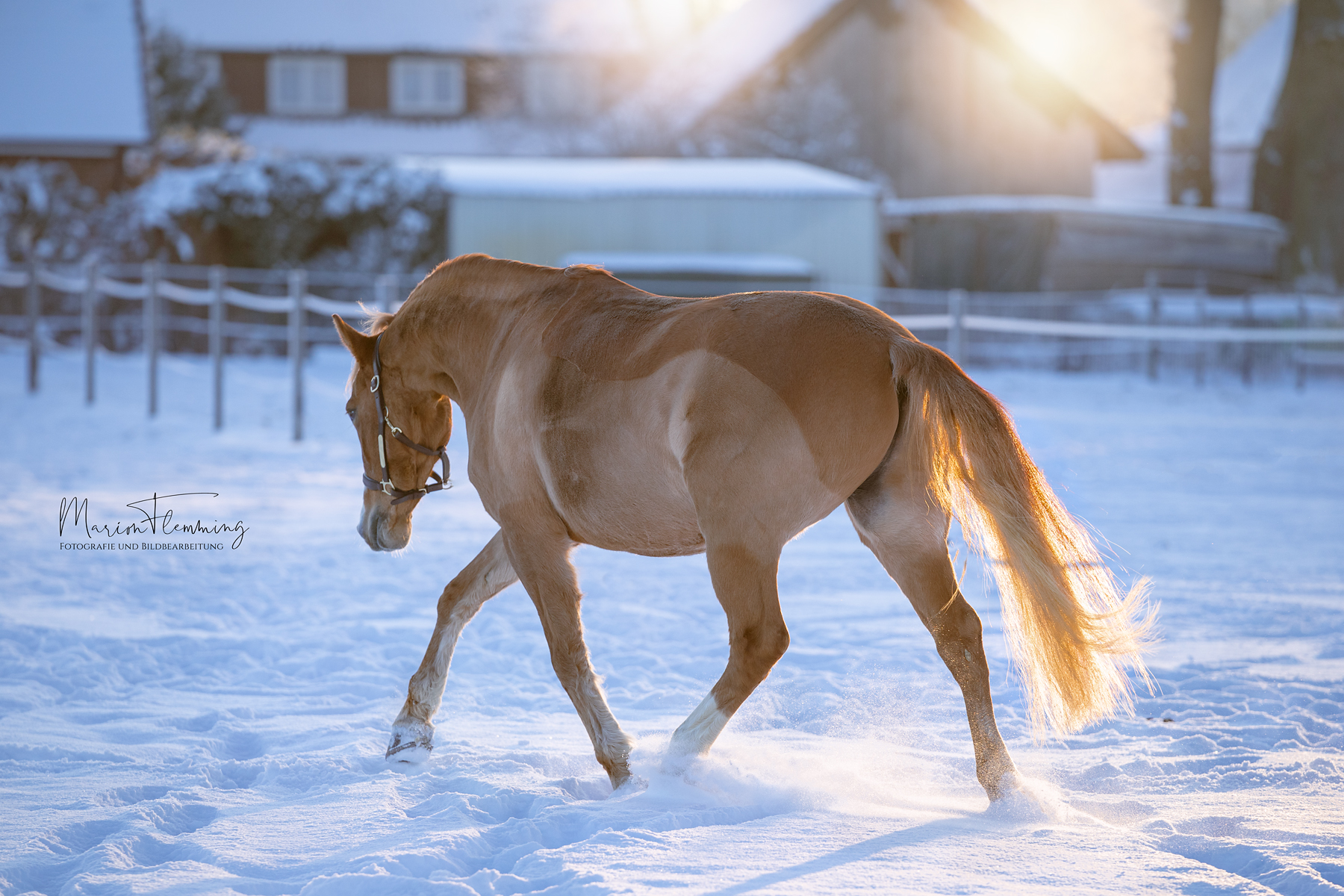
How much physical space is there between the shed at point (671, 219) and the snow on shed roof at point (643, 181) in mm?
26

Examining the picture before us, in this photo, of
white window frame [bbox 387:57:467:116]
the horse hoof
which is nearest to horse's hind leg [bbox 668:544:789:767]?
the horse hoof

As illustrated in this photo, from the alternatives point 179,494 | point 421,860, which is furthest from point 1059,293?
point 421,860

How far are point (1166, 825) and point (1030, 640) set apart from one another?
1.72 feet

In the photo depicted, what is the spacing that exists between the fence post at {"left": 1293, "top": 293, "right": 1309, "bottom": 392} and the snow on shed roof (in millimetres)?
6827

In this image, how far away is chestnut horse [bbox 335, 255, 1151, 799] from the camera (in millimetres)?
2662

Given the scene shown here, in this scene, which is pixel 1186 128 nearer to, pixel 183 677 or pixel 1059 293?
pixel 1059 293

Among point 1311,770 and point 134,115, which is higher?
point 134,115

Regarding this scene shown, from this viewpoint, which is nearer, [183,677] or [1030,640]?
[1030,640]

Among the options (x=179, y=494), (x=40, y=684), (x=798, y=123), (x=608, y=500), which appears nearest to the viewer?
(x=608, y=500)

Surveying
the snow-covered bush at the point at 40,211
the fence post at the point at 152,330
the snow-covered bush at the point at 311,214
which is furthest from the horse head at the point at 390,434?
the snow-covered bush at the point at 40,211

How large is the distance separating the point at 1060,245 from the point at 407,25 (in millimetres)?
20033

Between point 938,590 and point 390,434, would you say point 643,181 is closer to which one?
point 390,434

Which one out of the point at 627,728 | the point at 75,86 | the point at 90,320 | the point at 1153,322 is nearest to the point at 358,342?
the point at 627,728

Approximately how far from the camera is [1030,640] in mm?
2771
